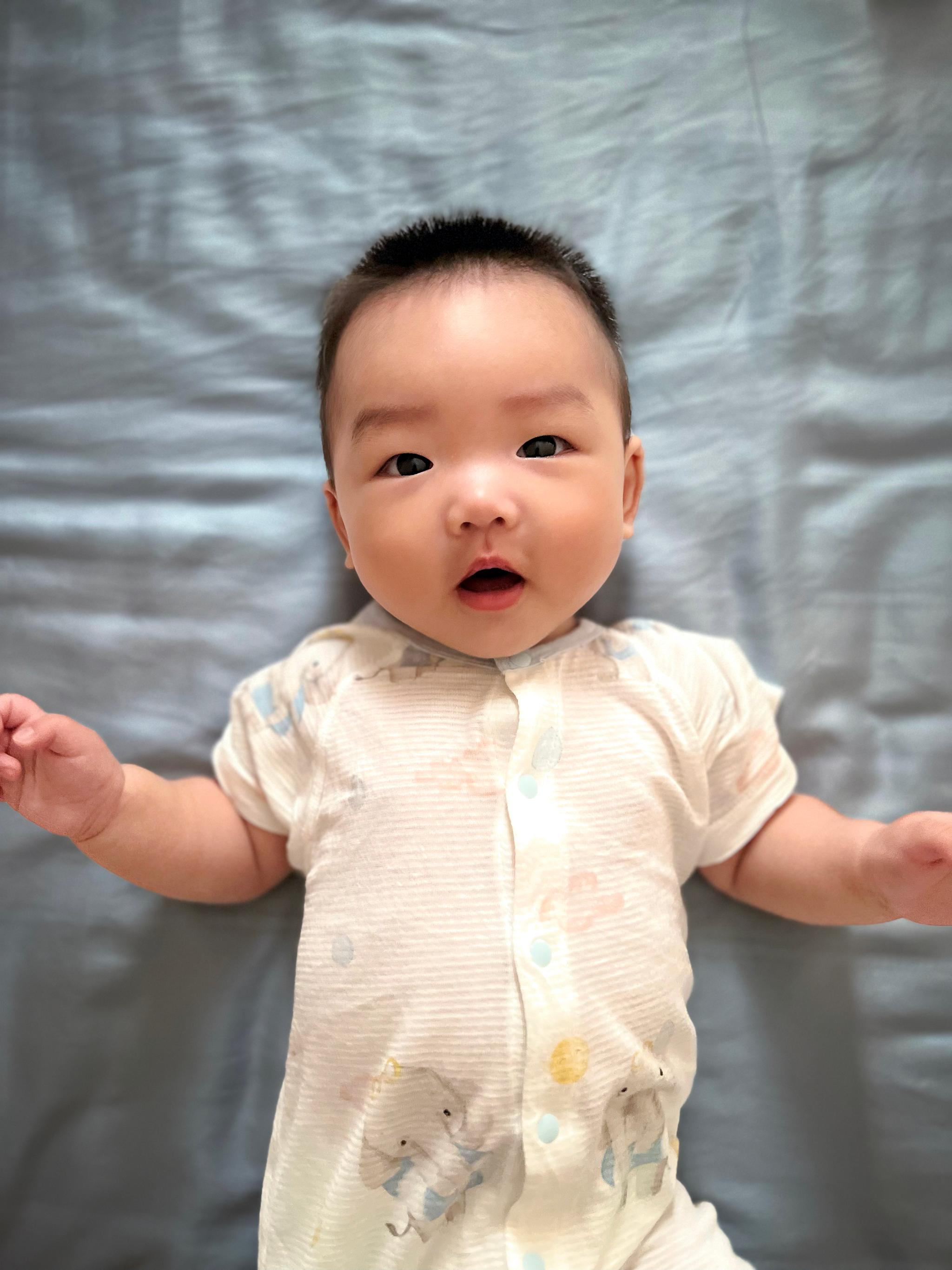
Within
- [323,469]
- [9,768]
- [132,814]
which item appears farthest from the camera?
[323,469]

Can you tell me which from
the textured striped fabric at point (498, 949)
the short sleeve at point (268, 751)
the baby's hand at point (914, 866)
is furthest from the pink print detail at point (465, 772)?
the baby's hand at point (914, 866)

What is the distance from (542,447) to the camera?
88 centimetres

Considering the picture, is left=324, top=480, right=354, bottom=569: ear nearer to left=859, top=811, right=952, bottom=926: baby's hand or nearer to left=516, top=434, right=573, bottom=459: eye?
left=516, top=434, right=573, bottom=459: eye

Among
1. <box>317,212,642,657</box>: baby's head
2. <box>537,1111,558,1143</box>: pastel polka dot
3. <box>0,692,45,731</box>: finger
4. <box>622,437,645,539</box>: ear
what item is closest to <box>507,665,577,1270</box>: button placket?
<box>537,1111,558,1143</box>: pastel polka dot

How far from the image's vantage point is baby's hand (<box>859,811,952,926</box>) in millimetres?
839

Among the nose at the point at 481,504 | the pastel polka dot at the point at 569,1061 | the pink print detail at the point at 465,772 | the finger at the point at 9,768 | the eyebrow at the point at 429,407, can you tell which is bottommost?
the pastel polka dot at the point at 569,1061

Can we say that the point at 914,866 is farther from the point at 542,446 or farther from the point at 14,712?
the point at 14,712

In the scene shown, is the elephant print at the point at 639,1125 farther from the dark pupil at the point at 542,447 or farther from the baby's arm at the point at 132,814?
the dark pupil at the point at 542,447

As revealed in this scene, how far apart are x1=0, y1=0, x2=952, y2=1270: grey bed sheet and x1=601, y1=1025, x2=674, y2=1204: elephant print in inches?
5.6

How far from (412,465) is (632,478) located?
23 centimetres

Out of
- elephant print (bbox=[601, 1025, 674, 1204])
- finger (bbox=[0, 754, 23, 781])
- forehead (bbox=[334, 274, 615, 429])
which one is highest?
forehead (bbox=[334, 274, 615, 429])

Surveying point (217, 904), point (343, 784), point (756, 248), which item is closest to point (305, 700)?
point (343, 784)

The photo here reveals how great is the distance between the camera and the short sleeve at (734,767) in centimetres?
98

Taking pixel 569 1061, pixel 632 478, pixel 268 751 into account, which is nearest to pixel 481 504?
pixel 632 478
